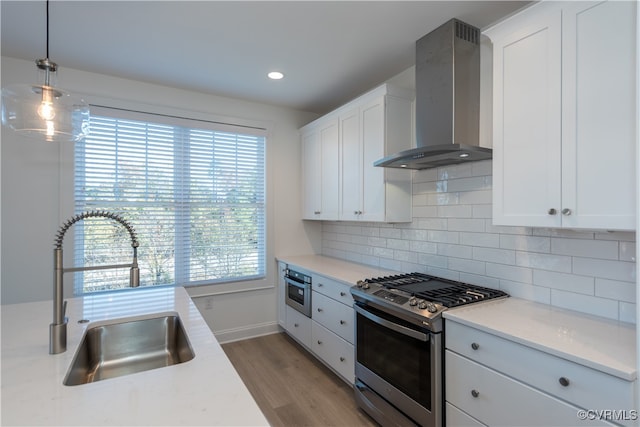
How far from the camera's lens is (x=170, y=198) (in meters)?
3.26

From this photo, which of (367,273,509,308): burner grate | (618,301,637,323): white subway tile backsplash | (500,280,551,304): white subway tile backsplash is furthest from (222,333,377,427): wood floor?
(618,301,637,323): white subway tile backsplash

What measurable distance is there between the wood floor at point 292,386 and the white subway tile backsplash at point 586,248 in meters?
1.67

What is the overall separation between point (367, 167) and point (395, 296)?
1.24m

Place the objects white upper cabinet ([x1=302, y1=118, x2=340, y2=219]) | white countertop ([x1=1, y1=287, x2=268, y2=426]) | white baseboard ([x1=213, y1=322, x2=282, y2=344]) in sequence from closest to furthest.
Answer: white countertop ([x1=1, y1=287, x2=268, y2=426]) → white upper cabinet ([x1=302, y1=118, x2=340, y2=219]) → white baseboard ([x1=213, y1=322, x2=282, y2=344])

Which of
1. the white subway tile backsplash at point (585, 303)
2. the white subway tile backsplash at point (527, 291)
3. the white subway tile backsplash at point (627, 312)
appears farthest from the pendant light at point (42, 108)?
the white subway tile backsplash at point (627, 312)

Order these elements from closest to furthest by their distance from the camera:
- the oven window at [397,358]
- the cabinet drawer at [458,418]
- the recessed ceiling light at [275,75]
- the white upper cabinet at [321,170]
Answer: the cabinet drawer at [458,418] → the oven window at [397,358] → the recessed ceiling light at [275,75] → the white upper cabinet at [321,170]

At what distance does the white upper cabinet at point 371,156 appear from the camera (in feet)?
8.57

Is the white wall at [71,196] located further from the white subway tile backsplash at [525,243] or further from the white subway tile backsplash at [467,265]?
the white subway tile backsplash at [525,243]

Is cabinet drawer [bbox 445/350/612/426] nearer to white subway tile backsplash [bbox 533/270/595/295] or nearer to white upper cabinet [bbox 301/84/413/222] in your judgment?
white subway tile backsplash [bbox 533/270/595/295]

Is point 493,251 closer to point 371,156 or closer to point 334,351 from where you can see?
point 371,156

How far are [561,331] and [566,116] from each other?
101 centimetres

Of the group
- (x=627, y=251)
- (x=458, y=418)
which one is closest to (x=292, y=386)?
(x=458, y=418)

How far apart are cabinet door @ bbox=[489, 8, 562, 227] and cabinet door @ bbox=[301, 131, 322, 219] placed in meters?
2.06

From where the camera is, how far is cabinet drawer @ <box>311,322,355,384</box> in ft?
8.23
